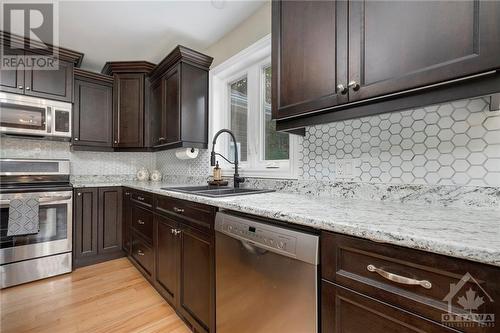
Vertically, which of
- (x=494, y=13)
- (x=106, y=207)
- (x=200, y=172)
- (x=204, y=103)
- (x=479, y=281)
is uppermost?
(x=204, y=103)

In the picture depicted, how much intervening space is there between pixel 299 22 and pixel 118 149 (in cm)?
284

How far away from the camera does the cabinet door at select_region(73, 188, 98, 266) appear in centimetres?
248

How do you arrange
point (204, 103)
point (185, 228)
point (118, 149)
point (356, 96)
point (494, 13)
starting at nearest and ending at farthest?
point (494, 13)
point (356, 96)
point (185, 228)
point (204, 103)
point (118, 149)

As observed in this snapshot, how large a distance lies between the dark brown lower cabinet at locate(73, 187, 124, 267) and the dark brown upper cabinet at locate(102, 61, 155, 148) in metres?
0.69

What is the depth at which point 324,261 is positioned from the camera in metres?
0.77

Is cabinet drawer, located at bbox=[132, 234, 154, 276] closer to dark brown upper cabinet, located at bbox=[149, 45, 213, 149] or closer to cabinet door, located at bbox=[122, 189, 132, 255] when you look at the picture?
cabinet door, located at bbox=[122, 189, 132, 255]

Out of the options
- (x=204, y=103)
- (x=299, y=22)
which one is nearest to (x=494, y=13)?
(x=299, y=22)

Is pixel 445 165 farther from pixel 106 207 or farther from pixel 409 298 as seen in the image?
pixel 106 207

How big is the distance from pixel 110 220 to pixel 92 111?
4.56 ft

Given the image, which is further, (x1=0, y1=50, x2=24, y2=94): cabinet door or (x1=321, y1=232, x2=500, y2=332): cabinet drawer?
(x1=0, y1=50, x2=24, y2=94): cabinet door

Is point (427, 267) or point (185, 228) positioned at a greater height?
point (427, 267)

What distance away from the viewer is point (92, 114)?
9.31 feet

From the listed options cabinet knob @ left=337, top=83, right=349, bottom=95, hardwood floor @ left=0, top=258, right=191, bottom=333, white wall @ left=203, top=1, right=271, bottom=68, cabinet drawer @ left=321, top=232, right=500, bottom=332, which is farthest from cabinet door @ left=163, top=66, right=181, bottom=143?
cabinet drawer @ left=321, top=232, right=500, bottom=332

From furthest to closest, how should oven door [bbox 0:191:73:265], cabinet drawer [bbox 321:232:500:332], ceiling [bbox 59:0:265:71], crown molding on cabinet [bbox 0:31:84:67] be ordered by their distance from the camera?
crown molding on cabinet [bbox 0:31:84:67]
oven door [bbox 0:191:73:265]
ceiling [bbox 59:0:265:71]
cabinet drawer [bbox 321:232:500:332]
